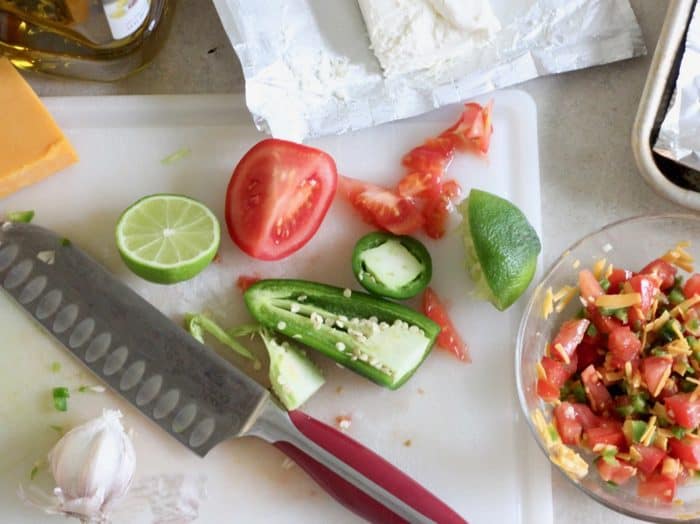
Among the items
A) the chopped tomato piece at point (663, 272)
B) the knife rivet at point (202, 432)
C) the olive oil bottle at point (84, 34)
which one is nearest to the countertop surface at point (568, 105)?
the olive oil bottle at point (84, 34)

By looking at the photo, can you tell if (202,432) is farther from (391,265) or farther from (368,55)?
(368,55)

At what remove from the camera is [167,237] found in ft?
4.95

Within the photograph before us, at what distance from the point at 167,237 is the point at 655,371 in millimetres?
822

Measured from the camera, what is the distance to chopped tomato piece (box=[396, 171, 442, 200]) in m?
1.60

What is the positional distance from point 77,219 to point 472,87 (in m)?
0.74

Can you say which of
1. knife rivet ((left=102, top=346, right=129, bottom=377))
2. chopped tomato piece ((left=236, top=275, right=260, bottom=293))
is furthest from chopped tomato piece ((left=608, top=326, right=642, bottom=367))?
knife rivet ((left=102, top=346, right=129, bottom=377))

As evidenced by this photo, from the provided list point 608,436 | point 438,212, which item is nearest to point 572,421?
point 608,436

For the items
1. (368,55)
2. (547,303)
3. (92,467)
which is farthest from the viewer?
(368,55)

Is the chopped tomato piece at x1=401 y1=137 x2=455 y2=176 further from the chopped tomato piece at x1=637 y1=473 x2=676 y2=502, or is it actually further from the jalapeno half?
the chopped tomato piece at x1=637 y1=473 x2=676 y2=502

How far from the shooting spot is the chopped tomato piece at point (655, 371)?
1.45 metres

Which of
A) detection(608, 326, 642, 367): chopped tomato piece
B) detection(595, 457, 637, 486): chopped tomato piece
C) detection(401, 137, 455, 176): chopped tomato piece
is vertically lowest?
detection(595, 457, 637, 486): chopped tomato piece

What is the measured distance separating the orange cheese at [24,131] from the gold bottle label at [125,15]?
189 millimetres

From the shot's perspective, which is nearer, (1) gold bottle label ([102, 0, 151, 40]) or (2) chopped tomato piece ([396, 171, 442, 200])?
(1) gold bottle label ([102, 0, 151, 40])

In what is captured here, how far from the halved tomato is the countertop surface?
25 centimetres
